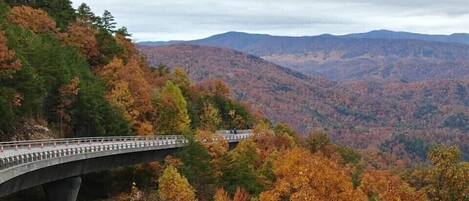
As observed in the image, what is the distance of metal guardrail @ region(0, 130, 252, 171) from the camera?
46.5 m

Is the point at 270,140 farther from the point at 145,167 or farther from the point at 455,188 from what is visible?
the point at 455,188

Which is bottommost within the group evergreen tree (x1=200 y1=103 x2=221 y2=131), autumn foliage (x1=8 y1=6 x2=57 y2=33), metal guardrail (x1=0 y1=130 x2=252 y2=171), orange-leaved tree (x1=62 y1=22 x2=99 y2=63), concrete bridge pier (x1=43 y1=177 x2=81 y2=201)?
evergreen tree (x1=200 y1=103 x2=221 y2=131)

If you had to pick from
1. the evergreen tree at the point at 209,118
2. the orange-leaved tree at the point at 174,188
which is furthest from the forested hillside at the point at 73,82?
the orange-leaved tree at the point at 174,188

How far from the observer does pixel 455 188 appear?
26.9 metres

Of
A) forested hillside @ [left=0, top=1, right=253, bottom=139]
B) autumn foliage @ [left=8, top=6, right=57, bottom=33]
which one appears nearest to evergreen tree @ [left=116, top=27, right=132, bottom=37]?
forested hillside @ [left=0, top=1, right=253, bottom=139]

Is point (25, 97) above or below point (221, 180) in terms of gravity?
above

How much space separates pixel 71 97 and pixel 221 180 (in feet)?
67.7

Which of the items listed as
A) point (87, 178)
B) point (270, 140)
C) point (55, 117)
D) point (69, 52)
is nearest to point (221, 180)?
point (87, 178)

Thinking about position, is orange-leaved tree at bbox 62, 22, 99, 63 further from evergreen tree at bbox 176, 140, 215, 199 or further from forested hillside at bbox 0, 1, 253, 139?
evergreen tree at bbox 176, 140, 215, 199

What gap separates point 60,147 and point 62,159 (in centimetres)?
1029

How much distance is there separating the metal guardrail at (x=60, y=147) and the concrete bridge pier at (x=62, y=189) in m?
3.00

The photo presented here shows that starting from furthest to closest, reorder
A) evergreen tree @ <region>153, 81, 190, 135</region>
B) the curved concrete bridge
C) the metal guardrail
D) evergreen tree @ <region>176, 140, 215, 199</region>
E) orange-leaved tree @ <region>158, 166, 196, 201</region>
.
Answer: evergreen tree @ <region>153, 81, 190, 135</region> < evergreen tree @ <region>176, 140, 215, 199</region> < orange-leaved tree @ <region>158, 166, 196, 201</region> < the metal guardrail < the curved concrete bridge

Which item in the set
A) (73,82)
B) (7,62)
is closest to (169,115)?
(73,82)

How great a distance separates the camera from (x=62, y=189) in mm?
58969
